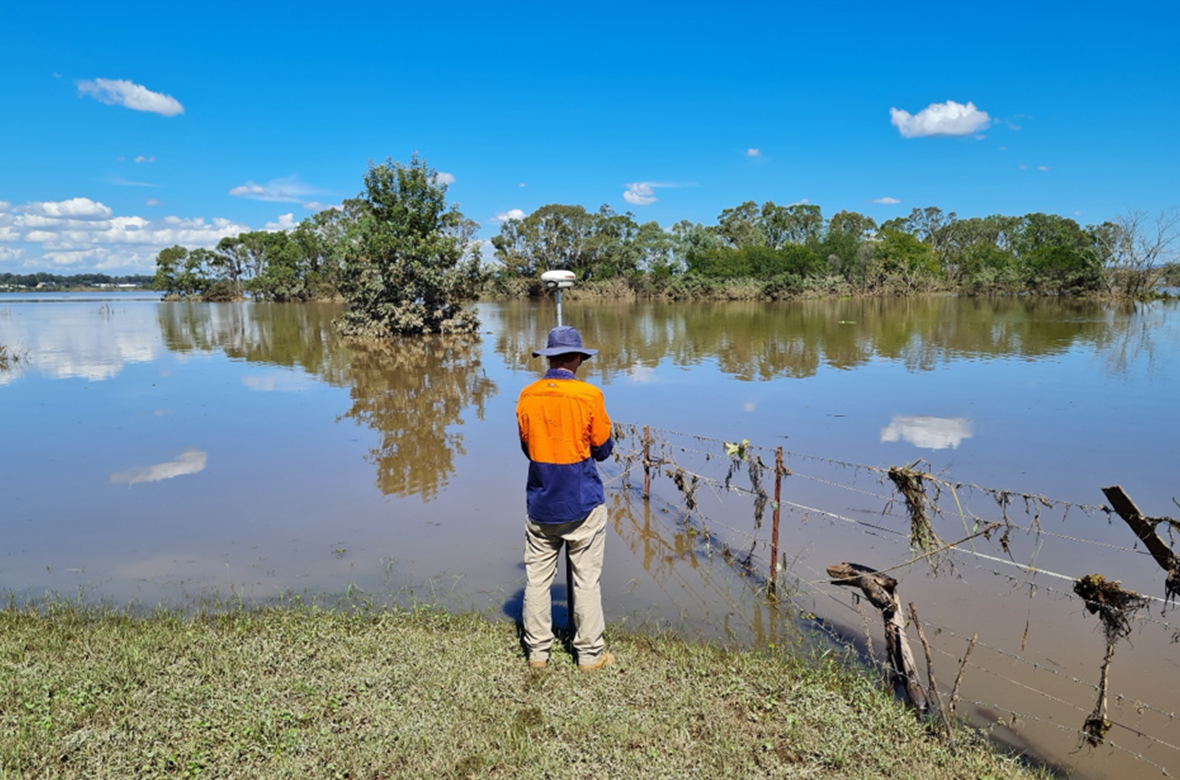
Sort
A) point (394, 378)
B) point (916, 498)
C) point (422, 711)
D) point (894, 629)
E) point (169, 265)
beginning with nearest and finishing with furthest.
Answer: point (422, 711), point (894, 629), point (916, 498), point (394, 378), point (169, 265)

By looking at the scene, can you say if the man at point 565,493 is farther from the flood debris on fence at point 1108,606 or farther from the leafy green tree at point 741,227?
the leafy green tree at point 741,227

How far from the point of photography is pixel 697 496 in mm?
9023

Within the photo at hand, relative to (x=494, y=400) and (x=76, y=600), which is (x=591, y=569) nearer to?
(x=76, y=600)

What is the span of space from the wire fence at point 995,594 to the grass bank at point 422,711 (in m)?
0.67

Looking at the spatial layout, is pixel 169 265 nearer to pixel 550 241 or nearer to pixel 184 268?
pixel 184 268

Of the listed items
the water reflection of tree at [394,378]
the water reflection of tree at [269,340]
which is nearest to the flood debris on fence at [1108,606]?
the water reflection of tree at [394,378]

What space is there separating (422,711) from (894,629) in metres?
2.98

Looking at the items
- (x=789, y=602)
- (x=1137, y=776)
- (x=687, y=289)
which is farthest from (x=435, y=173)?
(x=687, y=289)

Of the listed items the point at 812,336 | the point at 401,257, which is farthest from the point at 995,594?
the point at 401,257

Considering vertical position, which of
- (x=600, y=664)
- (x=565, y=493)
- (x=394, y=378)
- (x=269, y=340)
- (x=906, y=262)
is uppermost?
(x=906, y=262)

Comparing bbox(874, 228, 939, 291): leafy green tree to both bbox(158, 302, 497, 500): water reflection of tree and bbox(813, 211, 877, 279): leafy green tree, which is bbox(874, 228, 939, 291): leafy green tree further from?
bbox(158, 302, 497, 500): water reflection of tree

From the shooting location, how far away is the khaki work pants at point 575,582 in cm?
455

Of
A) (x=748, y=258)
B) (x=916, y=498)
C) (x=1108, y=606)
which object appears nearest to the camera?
(x=1108, y=606)

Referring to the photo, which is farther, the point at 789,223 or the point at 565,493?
the point at 789,223
